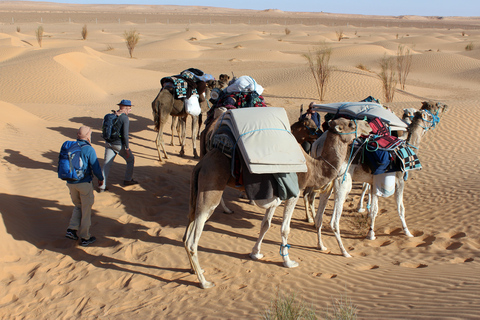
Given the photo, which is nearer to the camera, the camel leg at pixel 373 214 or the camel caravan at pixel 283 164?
the camel caravan at pixel 283 164

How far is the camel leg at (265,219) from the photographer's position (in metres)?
5.41

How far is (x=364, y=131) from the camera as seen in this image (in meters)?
5.84

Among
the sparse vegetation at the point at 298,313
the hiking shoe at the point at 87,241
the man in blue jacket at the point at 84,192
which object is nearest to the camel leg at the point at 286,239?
the sparse vegetation at the point at 298,313

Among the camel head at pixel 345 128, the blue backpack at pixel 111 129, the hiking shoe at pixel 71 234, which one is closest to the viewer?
the camel head at pixel 345 128

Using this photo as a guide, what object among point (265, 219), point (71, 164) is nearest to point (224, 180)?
point (265, 219)

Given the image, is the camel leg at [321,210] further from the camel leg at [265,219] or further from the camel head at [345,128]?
the camel head at [345,128]

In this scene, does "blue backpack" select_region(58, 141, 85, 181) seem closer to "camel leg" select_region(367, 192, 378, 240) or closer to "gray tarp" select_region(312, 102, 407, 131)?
"gray tarp" select_region(312, 102, 407, 131)

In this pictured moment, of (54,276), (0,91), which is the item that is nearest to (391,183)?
(54,276)

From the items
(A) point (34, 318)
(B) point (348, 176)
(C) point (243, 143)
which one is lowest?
(A) point (34, 318)

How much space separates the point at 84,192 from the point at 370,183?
4.93 metres

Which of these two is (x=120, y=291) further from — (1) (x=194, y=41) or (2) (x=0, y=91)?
(1) (x=194, y=41)

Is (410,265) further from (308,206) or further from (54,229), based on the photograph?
(54,229)

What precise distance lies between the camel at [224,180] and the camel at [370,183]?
808mm

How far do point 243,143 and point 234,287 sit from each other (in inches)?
77.9
